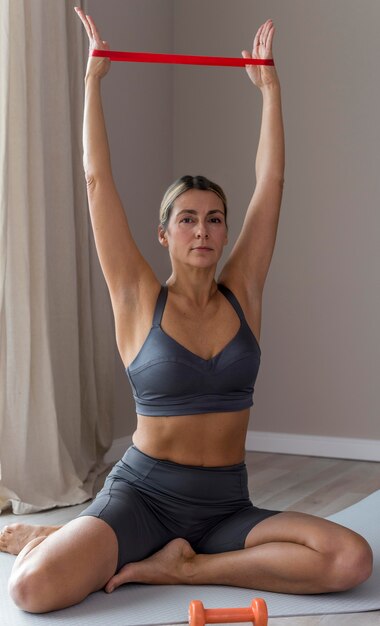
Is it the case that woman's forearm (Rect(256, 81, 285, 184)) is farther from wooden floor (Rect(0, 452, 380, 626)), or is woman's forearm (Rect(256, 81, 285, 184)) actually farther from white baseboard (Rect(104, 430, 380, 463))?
white baseboard (Rect(104, 430, 380, 463))

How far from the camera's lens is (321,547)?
2236 millimetres

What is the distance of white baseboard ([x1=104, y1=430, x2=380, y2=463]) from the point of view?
14.8 ft

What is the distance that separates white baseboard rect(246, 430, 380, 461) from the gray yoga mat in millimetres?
2140

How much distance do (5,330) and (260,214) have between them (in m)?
1.29

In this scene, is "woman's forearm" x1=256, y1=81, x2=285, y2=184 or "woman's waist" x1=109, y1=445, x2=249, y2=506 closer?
"woman's waist" x1=109, y1=445, x2=249, y2=506

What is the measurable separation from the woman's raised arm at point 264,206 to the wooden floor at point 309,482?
1146 mm

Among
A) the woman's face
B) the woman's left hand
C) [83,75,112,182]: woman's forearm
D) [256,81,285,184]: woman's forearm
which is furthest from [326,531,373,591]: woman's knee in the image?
the woman's left hand

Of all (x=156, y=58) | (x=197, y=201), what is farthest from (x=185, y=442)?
(x=156, y=58)

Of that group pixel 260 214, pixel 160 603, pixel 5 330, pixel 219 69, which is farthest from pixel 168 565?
pixel 219 69

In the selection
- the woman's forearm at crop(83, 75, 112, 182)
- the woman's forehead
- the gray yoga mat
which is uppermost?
the woman's forearm at crop(83, 75, 112, 182)

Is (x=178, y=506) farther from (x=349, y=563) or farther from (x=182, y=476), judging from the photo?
(x=349, y=563)

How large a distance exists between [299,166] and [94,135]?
244cm

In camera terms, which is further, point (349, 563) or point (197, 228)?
point (197, 228)

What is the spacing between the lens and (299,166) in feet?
15.5
